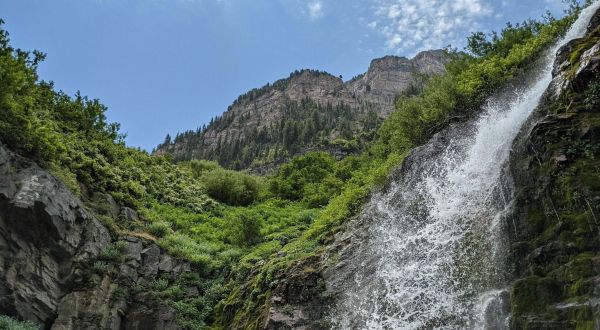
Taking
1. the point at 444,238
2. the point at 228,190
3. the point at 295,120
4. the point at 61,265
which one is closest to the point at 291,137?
the point at 295,120

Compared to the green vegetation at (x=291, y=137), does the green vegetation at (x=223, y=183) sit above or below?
below

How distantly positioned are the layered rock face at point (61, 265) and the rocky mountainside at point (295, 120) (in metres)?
66.7

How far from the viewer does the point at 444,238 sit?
15.9m

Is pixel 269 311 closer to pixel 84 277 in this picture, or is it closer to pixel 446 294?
pixel 446 294

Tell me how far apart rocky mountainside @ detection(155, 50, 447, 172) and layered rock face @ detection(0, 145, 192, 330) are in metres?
66.7

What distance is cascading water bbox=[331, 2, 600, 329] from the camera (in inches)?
523

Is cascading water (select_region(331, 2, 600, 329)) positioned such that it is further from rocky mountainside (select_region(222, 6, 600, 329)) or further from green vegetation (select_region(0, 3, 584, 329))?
green vegetation (select_region(0, 3, 584, 329))

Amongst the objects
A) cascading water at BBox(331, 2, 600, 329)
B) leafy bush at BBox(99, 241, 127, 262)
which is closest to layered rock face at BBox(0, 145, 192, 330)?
leafy bush at BBox(99, 241, 127, 262)

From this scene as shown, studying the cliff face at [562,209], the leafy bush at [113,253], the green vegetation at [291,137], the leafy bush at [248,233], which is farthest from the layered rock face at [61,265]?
the green vegetation at [291,137]

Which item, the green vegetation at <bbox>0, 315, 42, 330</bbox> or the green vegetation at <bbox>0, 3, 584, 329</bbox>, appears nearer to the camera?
the green vegetation at <bbox>0, 315, 42, 330</bbox>

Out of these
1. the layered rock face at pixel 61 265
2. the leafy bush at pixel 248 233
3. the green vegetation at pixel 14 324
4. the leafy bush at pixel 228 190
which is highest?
the leafy bush at pixel 228 190

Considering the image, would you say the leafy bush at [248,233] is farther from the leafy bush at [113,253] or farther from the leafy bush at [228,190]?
the leafy bush at [228,190]

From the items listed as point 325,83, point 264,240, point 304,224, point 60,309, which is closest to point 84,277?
point 60,309

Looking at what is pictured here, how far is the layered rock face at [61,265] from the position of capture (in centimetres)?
1664
